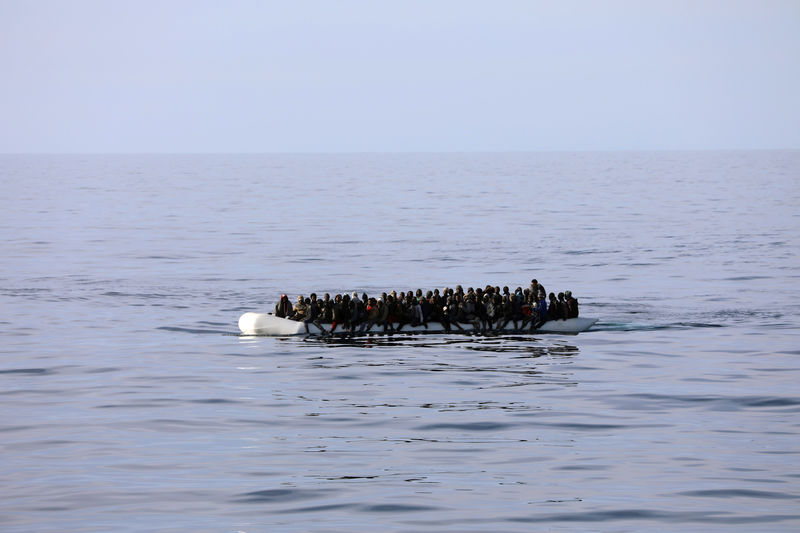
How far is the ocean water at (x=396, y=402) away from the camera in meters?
21.5

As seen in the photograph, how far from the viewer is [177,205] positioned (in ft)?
486

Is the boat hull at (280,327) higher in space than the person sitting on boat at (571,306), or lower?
lower

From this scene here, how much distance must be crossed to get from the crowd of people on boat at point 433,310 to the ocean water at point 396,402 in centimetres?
94

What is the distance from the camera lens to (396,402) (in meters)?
31.2

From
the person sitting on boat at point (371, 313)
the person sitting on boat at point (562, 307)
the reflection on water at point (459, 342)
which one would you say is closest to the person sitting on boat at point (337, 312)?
the reflection on water at point (459, 342)

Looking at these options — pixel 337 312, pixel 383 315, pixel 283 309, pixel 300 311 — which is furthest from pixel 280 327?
pixel 383 315

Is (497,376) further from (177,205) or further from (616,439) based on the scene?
(177,205)

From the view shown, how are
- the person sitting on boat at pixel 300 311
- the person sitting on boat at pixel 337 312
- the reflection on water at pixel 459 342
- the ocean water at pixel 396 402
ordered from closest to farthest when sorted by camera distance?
1. the ocean water at pixel 396 402
2. the reflection on water at pixel 459 342
3. the person sitting on boat at pixel 337 312
4. the person sitting on boat at pixel 300 311

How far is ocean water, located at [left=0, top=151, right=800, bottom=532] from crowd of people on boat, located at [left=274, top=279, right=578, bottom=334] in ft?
3.08

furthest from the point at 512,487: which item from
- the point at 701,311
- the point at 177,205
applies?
the point at 177,205

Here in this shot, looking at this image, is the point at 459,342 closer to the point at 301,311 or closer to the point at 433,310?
the point at 433,310

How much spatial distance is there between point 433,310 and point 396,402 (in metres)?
13.4

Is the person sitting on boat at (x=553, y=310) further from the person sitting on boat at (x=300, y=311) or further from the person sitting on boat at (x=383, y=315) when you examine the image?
the person sitting on boat at (x=300, y=311)

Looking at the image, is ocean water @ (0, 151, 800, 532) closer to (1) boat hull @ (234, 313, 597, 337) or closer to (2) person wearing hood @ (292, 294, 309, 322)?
(1) boat hull @ (234, 313, 597, 337)
